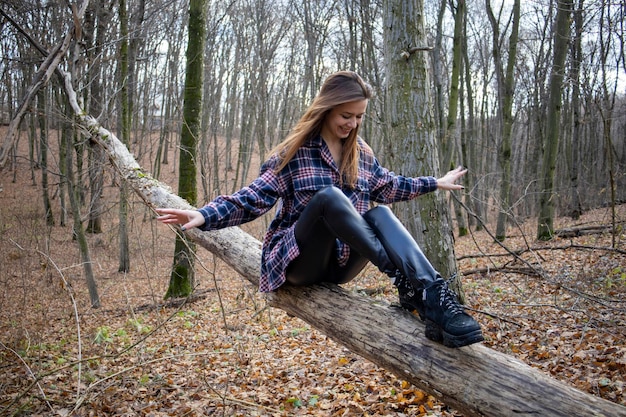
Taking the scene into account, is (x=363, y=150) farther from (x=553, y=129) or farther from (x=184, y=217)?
(x=553, y=129)

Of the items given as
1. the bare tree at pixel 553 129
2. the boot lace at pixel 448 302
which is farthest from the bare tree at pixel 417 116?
the bare tree at pixel 553 129

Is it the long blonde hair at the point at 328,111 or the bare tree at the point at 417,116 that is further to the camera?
the bare tree at the point at 417,116

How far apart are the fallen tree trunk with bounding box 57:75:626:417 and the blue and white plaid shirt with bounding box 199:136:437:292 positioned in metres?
0.30

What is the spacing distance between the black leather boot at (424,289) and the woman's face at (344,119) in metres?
0.68

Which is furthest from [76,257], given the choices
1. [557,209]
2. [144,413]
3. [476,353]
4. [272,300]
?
[557,209]

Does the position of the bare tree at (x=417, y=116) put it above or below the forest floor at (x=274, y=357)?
above

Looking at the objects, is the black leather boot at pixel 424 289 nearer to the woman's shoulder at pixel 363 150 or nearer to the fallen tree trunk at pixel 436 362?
the fallen tree trunk at pixel 436 362

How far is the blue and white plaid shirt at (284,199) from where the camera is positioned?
2863mm

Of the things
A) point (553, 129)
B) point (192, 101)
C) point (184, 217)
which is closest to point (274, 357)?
point (184, 217)

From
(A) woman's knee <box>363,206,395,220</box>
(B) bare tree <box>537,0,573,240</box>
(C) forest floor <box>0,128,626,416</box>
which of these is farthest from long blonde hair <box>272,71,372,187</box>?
(B) bare tree <box>537,0,573,240</box>

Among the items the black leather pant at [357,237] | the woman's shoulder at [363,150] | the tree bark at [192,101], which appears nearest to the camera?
the black leather pant at [357,237]

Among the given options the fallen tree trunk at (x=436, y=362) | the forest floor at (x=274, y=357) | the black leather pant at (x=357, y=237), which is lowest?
the forest floor at (x=274, y=357)

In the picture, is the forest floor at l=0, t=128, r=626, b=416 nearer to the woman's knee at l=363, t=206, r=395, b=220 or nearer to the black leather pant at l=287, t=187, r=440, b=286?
the black leather pant at l=287, t=187, r=440, b=286

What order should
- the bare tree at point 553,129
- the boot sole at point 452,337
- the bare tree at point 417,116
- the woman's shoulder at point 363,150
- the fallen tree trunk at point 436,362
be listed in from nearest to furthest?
1. the fallen tree trunk at point 436,362
2. the boot sole at point 452,337
3. the woman's shoulder at point 363,150
4. the bare tree at point 417,116
5. the bare tree at point 553,129
